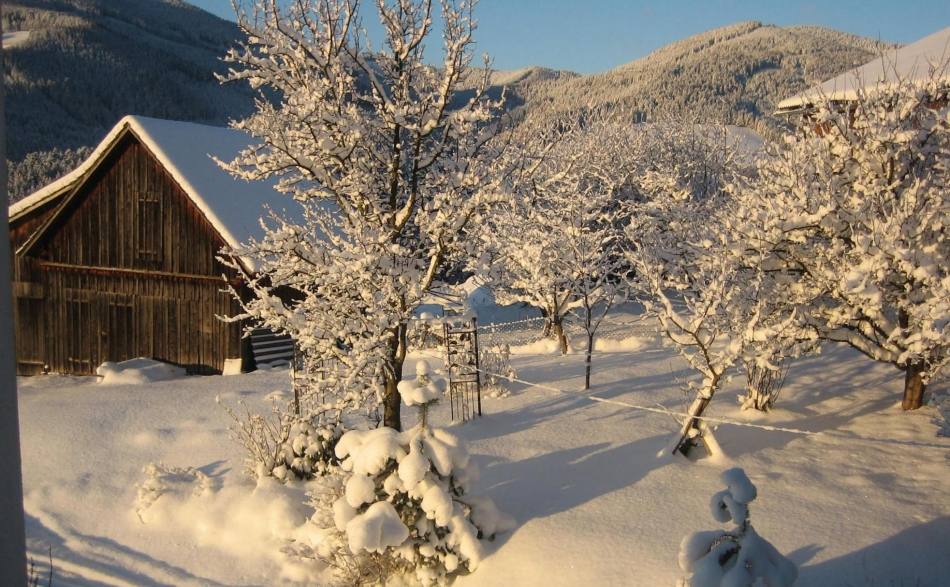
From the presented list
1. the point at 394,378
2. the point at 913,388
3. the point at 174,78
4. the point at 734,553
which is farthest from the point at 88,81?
the point at 734,553

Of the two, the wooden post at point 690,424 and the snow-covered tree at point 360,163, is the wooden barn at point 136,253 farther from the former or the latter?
the wooden post at point 690,424

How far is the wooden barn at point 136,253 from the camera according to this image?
607 inches

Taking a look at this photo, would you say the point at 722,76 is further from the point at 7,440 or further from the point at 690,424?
the point at 7,440

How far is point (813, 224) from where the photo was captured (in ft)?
28.6

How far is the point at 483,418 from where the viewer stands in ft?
33.4

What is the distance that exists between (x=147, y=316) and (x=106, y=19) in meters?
99.4

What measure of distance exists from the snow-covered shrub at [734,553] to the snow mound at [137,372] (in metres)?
13.1

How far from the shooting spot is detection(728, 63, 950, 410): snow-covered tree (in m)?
8.05

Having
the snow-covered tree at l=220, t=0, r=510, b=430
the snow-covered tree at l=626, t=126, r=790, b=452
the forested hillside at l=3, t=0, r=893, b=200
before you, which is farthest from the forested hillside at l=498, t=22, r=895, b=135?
the snow-covered tree at l=220, t=0, r=510, b=430

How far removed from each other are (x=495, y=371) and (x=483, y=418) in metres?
1.86

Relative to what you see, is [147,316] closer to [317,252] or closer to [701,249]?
[317,252]

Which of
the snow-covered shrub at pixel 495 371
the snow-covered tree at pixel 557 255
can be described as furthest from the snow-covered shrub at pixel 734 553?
the snow-covered tree at pixel 557 255

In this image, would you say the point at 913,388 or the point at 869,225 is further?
the point at 913,388

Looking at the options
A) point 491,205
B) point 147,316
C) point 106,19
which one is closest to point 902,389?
point 491,205
